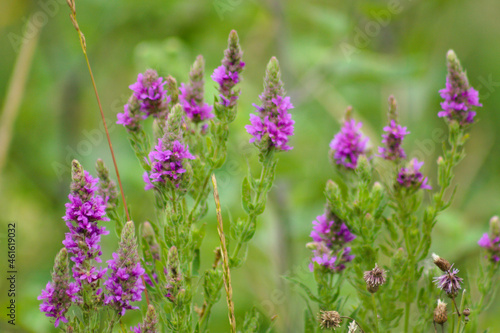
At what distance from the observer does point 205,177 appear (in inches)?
65.1

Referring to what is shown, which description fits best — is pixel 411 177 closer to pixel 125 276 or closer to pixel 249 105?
pixel 125 276

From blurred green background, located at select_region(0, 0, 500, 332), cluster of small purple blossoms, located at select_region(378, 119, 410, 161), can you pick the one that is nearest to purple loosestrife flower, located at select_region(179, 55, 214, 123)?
cluster of small purple blossoms, located at select_region(378, 119, 410, 161)

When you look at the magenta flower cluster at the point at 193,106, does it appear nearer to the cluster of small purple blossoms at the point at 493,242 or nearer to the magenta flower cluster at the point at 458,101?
the magenta flower cluster at the point at 458,101

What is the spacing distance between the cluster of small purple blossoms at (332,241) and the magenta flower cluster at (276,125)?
0.82 ft

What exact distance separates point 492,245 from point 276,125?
0.69 m

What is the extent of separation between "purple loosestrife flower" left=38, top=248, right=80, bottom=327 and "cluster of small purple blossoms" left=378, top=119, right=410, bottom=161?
0.87 meters

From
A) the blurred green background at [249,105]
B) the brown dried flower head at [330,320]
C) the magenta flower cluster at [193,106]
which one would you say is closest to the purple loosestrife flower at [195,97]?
the magenta flower cluster at [193,106]

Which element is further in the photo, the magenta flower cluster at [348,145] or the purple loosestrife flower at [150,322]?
the magenta flower cluster at [348,145]

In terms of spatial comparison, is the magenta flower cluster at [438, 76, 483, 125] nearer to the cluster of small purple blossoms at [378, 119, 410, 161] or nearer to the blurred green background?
the cluster of small purple blossoms at [378, 119, 410, 161]

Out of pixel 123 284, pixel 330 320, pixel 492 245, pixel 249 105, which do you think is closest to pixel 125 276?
pixel 123 284

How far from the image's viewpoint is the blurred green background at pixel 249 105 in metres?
3.10

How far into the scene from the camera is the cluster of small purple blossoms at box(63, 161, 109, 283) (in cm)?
137

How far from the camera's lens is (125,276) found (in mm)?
1370

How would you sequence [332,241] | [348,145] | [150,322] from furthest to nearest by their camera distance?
[348,145] → [332,241] → [150,322]
